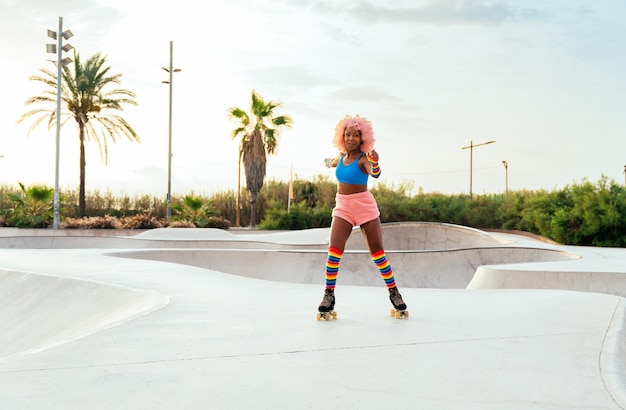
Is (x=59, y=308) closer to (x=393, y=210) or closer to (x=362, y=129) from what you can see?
(x=362, y=129)

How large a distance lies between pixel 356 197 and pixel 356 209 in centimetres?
12

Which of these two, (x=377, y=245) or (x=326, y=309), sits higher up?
(x=377, y=245)

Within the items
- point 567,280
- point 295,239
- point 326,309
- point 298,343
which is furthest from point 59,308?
point 295,239

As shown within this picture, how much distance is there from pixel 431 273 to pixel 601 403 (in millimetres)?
9589

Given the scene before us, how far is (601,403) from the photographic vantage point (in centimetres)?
348

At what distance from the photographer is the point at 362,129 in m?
6.00

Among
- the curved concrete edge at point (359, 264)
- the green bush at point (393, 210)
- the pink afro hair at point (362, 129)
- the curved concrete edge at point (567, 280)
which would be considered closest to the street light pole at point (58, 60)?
the green bush at point (393, 210)

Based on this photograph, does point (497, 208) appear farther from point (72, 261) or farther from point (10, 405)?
point (10, 405)

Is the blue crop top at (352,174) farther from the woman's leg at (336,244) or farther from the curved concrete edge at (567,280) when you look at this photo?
the curved concrete edge at (567,280)

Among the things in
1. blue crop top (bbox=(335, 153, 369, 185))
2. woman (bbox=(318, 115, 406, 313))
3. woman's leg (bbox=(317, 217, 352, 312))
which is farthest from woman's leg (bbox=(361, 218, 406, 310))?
blue crop top (bbox=(335, 153, 369, 185))

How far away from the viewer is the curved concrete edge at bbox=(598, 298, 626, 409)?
145 inches

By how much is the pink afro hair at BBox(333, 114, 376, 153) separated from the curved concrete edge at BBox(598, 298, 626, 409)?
8.83 ft

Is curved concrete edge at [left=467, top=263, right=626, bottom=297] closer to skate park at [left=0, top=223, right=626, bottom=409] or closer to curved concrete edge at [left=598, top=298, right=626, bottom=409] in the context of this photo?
skate park at [left=0, top=223, right=626, bottom=409]

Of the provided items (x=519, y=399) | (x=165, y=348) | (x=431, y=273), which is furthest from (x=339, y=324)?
(x=431, y=273)
